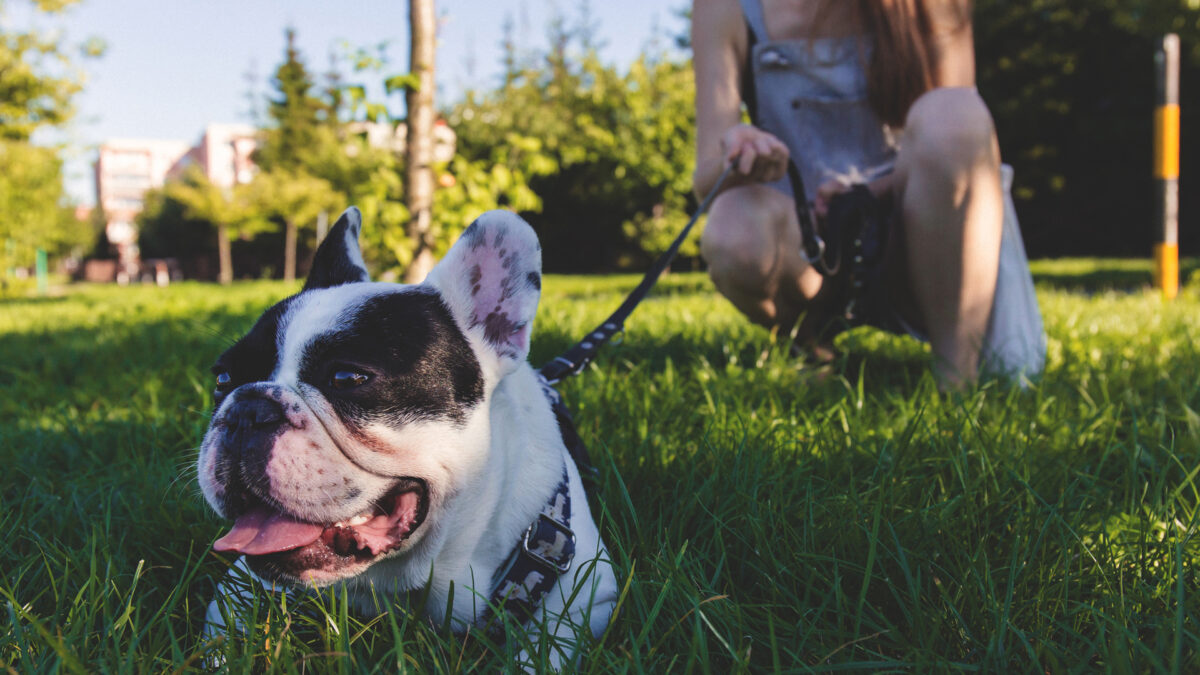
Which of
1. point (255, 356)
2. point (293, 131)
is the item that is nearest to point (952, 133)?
point (255, 356)

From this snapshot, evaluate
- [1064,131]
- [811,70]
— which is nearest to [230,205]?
[1064,131]

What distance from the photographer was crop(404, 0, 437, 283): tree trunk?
Result: 175 inches

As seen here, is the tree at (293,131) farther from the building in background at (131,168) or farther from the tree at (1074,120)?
the building in background at (131,168)

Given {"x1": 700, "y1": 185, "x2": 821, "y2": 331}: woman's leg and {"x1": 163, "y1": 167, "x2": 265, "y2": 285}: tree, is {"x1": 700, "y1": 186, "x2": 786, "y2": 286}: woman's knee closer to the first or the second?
{"x1": 700, "y1": 185, "x2": 821, "y2": 331}: woman's leg

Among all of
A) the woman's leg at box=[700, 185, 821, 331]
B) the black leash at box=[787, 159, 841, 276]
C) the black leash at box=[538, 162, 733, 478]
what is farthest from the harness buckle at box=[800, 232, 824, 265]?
the black leash at box=[538, 162, 733, 478]

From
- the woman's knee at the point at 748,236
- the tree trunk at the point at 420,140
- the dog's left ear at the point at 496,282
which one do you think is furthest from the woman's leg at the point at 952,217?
the tree trunk at the point at 420,140

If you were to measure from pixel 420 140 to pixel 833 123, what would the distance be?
2.53 m

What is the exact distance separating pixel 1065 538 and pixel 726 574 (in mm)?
620

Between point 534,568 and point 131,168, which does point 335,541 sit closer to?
point 534,568

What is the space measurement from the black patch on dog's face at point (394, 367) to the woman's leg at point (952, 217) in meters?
1.80

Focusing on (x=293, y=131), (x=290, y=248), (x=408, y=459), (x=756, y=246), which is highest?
(x=293, y=131)

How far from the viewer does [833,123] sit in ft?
9.87

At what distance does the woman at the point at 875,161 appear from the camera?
250 centimetres

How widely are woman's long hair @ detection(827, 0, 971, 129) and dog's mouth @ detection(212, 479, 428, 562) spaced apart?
2.34 metres
